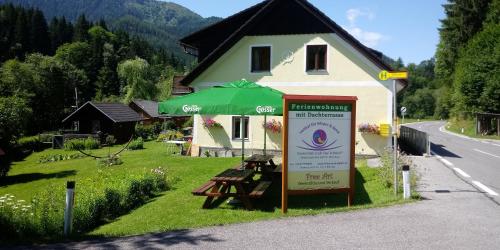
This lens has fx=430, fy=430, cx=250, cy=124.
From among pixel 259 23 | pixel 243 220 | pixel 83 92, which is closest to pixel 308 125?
pixel 243 220

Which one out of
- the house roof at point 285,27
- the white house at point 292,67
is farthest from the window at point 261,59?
the house roof at point 285,27

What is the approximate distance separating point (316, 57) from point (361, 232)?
500 inches

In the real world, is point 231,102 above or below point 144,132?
above

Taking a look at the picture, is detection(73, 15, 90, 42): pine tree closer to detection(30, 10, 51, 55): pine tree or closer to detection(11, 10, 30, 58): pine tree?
detection(30, 10, 51, 55): pine tree

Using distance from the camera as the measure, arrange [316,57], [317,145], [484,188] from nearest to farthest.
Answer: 1. [317,145]
2. [484,188]
3. [316,57]

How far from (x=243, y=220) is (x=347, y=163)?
2716mm

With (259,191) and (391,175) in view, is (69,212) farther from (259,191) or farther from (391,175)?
(391,175)

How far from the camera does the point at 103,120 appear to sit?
38.4 m

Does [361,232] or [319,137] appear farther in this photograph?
[319,137]

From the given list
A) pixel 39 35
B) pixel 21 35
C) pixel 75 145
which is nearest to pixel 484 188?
pixel 75 145

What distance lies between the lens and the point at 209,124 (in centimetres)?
1948

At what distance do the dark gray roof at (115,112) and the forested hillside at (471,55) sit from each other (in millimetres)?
24377

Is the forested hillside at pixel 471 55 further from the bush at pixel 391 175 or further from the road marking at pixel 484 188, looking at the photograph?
the bush at pixel 391 175

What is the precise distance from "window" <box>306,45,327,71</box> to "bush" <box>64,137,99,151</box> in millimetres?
21606
